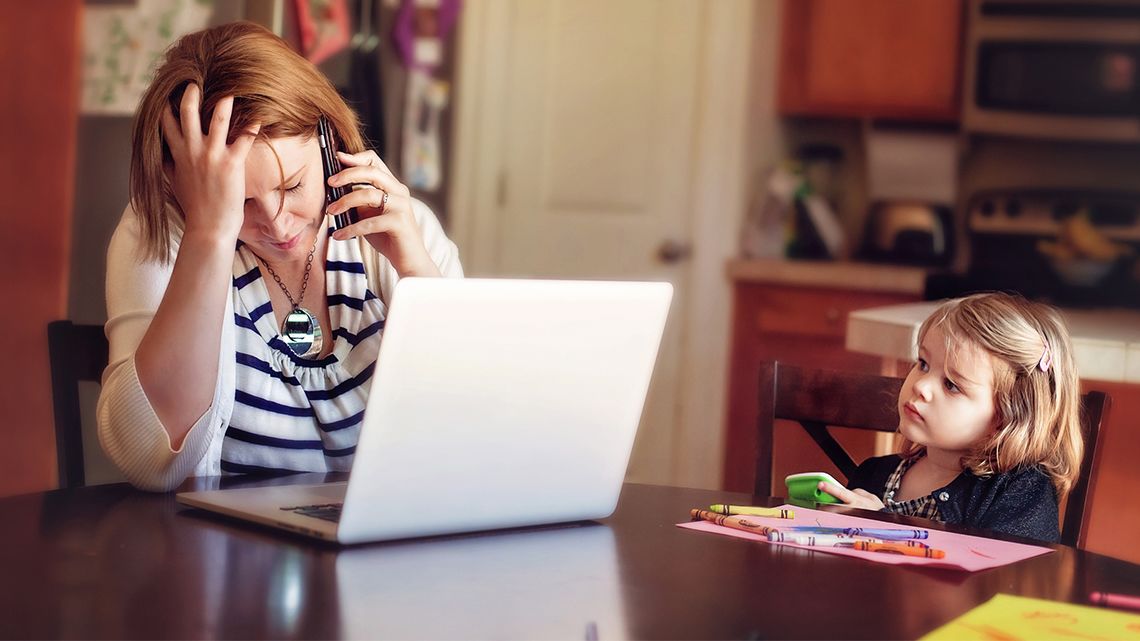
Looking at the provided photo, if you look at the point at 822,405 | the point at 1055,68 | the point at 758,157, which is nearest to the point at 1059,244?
the point at 1055,68

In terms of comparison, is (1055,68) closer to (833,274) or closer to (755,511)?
(833,274)

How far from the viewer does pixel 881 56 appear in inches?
156

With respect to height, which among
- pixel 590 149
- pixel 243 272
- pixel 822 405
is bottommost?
pixel 822 405

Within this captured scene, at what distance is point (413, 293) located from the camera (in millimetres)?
967

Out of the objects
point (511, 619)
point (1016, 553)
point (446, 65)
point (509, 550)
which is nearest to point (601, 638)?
point (511, 619)

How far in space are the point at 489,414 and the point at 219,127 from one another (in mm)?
458

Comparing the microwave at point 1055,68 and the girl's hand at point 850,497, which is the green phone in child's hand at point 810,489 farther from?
the microwave at point 1055,68

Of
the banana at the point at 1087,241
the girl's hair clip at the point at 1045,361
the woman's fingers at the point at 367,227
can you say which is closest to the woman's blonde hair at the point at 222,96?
the woman's fingers at the point at 367,227

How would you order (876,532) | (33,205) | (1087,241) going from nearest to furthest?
(876,532) < (33,205) < (1087,241)

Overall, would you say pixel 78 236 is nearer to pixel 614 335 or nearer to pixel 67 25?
Answer: pixel 67 25

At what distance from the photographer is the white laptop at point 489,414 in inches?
39.2

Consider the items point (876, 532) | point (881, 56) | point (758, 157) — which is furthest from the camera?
point (758, 157)

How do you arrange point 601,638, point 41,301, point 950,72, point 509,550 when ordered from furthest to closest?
point 950,72 < point 41,301 < point 509,550 < point 601,638

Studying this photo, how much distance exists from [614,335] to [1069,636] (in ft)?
1.40
